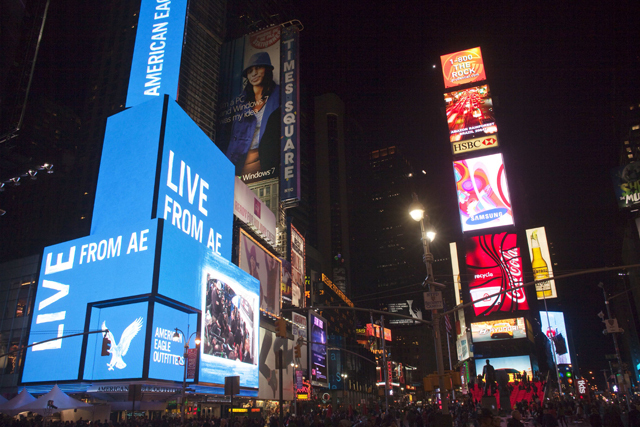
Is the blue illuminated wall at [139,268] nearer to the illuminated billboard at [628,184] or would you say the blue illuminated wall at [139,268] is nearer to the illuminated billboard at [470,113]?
the illuminated billboard at [470,113]

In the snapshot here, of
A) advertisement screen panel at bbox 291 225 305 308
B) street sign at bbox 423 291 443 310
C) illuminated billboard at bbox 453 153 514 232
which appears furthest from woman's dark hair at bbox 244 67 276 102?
street sign at bbox 423 291 443 310

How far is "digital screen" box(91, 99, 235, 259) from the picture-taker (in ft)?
93.0

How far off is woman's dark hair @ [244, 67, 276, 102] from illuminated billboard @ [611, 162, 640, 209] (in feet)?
169

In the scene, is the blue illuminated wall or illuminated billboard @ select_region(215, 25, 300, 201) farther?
illuminated billboard @ select_region(215, 25, 300, 201)

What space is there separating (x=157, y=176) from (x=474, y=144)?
53.1 m

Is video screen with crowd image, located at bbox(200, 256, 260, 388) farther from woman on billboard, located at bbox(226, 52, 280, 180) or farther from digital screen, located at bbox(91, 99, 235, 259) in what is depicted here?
woman on billboard, located at bbox(226, 52, 280, 180)

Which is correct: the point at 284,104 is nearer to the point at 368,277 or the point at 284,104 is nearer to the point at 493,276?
the point at 493,276

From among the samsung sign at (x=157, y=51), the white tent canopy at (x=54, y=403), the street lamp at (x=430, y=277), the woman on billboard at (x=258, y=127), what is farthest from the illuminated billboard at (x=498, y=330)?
the white tent canopy at (x=54, y=403)

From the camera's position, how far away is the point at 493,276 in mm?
62406

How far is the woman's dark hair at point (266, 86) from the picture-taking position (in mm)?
55281

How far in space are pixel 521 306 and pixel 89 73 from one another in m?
89.1

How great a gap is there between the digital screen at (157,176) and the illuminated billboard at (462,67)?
2046 inches

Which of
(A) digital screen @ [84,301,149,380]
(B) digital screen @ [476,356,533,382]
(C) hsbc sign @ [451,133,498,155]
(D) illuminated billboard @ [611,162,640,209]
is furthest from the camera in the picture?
(C) hsbc sign @ [451,133,498,155]

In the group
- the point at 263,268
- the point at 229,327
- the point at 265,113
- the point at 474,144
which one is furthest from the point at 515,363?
the point at 265,113
